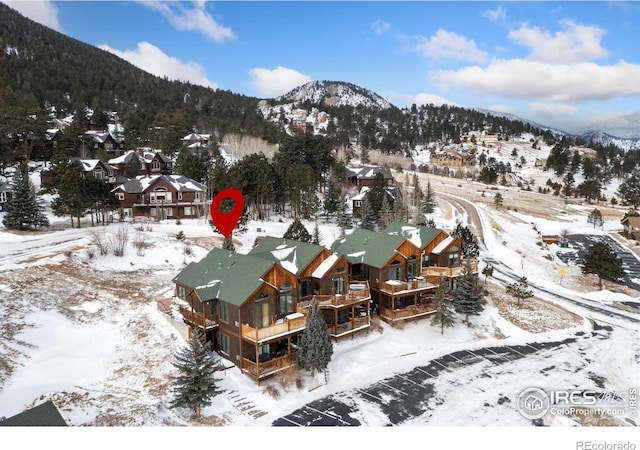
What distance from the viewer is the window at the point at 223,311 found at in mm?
23056

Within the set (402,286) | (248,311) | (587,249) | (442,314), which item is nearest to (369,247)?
(402,286)

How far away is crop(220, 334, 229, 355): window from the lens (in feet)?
76.4

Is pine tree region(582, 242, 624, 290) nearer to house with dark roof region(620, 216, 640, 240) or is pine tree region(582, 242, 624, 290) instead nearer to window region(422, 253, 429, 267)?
window region(422, 253, 429, 267)

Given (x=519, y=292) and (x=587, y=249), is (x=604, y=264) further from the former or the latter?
(x=587, y=249)

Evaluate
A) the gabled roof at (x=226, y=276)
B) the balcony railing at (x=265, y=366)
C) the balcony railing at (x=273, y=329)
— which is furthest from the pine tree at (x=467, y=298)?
the gabled roof at (x=226, y=276)

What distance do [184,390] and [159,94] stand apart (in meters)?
134

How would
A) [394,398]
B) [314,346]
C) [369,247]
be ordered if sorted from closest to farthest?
[394,398] → [314,346] → [369,247]

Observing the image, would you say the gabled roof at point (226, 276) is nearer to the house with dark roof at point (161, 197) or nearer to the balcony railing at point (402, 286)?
the balcony railing at point (402, 286)

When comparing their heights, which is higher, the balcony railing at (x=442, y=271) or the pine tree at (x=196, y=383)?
the balcony railing at (x=442, y=271)

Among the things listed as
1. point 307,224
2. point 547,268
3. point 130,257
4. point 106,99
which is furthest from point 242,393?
point 106,99

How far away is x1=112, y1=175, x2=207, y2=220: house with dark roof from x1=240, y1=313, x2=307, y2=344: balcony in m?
35.4

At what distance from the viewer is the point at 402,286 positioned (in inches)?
1160

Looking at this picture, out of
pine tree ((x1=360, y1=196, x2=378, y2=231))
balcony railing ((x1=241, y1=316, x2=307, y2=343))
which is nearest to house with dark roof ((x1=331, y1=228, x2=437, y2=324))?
balcony railing ((x1=241, y1=316, x2=307, y2=343))

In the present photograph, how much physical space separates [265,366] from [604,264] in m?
35.7
